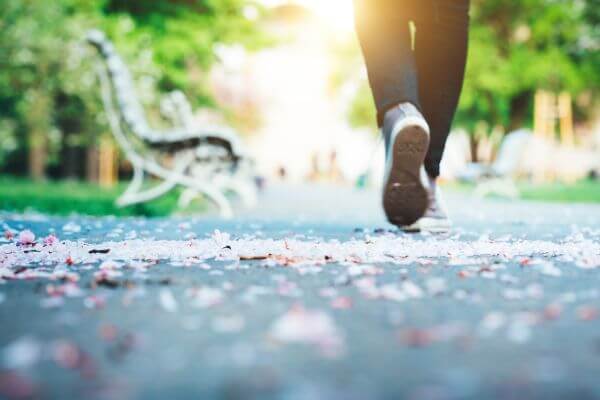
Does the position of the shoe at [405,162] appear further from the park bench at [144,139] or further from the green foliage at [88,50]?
the green foliage at [88,50]

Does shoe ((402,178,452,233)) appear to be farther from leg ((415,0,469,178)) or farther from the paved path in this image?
the paved path

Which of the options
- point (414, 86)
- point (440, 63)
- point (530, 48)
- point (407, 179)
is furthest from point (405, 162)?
point (530, 48)

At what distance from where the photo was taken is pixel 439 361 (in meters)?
1.17

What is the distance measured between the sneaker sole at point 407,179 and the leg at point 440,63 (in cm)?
37

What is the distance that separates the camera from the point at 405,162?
9.73 ft

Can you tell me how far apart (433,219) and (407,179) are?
40cm

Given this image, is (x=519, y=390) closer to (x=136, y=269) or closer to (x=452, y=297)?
(x=452, y=297)

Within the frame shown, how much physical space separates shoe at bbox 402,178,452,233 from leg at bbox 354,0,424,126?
1.59 ft

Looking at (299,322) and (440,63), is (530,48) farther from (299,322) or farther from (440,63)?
(299,322)

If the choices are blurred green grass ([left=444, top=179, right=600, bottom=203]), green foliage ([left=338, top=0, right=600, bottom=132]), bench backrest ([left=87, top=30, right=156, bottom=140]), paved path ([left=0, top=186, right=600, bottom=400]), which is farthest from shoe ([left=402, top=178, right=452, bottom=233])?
green foliage ([left=338, top=0, right=600, bottom=132])

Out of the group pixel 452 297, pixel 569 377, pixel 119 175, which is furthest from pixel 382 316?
pixel 119 175

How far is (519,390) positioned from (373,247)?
160 centimetres

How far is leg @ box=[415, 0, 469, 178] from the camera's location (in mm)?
3289

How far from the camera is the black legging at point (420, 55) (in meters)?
3.12
